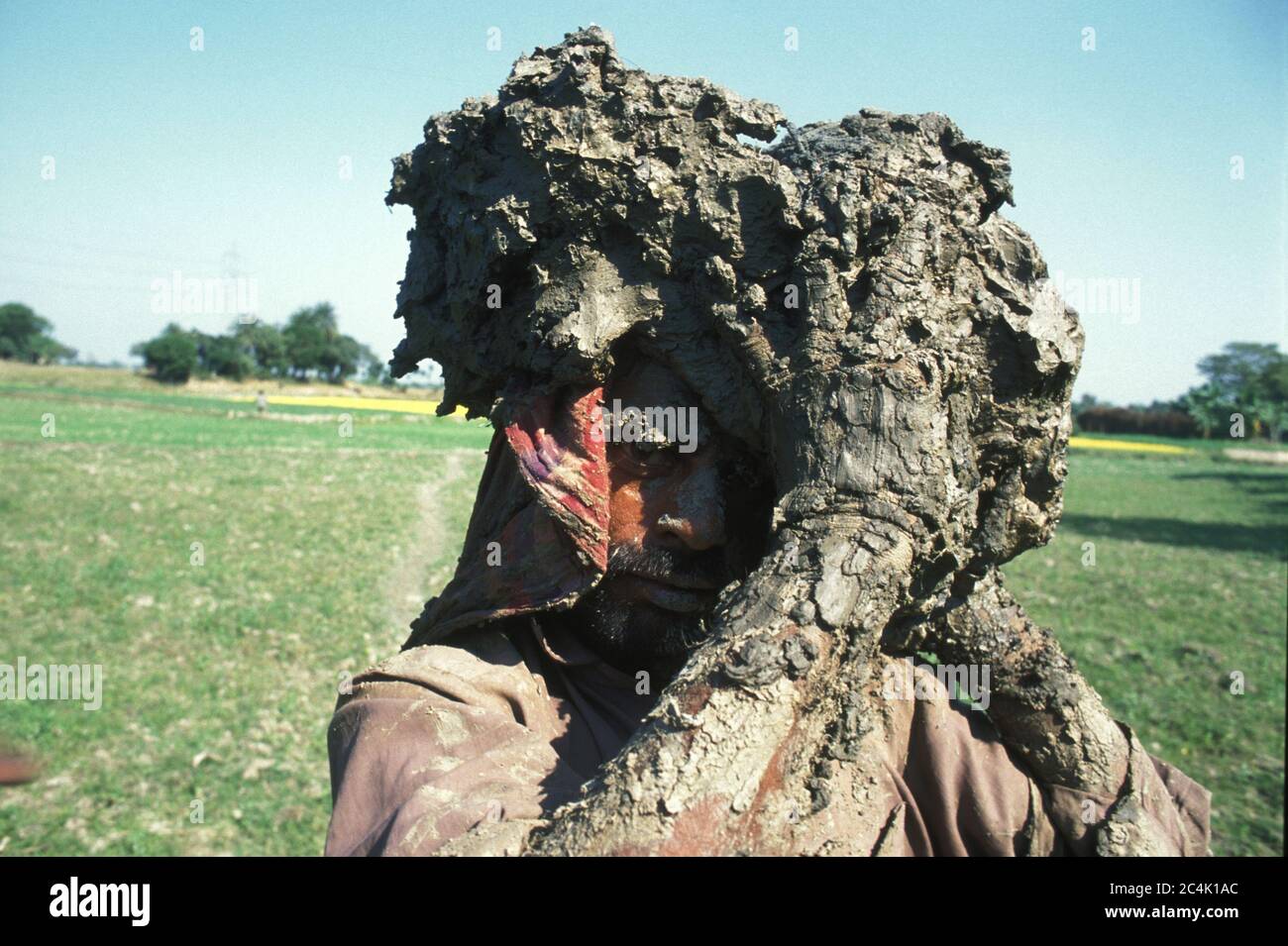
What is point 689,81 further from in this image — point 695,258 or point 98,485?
point 98,485

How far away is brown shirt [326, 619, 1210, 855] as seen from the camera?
237 centimetres

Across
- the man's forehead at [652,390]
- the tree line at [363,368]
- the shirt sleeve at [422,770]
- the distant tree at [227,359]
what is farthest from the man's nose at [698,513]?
the distant tree at [227,359]

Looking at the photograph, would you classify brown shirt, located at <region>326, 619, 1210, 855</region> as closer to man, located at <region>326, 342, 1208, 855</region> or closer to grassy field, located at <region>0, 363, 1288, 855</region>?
man, located at <region>326, 342, 1208, 855</region>

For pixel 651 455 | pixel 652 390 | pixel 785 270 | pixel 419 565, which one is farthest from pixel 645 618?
pixel 419 565

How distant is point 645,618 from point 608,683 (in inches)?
10.7

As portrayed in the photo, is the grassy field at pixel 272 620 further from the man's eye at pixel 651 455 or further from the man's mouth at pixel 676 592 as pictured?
the man's eye at pixel 651 455

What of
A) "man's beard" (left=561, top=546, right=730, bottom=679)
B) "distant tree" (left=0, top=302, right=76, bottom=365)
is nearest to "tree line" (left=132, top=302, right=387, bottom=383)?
"distant tree" (left=0, top=302, right=76, bottom=365)

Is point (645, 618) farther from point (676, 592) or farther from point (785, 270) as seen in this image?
point (785, 270)

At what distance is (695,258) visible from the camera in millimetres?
2609

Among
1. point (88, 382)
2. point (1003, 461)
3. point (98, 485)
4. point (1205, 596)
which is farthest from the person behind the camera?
point (88, 382)

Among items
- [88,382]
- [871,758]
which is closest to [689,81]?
[871,758]

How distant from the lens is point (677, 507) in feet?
9.23

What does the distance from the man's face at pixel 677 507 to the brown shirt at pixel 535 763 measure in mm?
362
